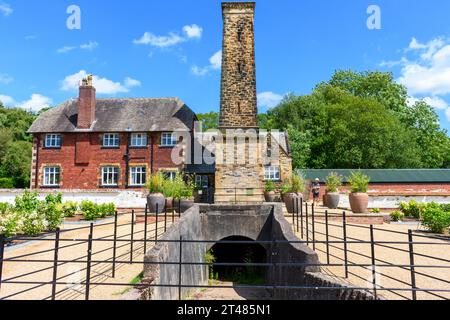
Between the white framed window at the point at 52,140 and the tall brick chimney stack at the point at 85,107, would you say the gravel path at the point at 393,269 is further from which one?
the white framed window at the point at 52,140

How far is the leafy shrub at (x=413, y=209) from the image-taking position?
56.7ft

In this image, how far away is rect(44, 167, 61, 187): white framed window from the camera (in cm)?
2636

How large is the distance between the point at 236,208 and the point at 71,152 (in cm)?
1891

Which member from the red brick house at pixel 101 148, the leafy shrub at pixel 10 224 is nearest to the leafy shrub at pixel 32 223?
the leafy shrub at pixel 10 224

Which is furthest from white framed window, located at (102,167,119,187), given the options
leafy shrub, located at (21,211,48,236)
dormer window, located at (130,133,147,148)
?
leafy shrub, located at (21,211,48,236)

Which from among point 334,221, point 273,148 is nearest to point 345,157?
point 273,148

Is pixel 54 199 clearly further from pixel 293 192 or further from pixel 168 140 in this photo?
pixel 293 192

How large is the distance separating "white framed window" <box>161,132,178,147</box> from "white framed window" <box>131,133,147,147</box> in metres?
1.50

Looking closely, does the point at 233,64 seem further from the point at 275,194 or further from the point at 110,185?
the point at 110,185

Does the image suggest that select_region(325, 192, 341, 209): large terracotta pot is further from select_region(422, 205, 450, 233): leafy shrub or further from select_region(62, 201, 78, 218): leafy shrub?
select_region(62, 201, 78, 218): leafy shrub

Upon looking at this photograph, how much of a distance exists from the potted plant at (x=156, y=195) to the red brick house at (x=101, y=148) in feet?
36.4

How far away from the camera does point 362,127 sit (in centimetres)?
3450

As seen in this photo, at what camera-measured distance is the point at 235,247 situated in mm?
14578

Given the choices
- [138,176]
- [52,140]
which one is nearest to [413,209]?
[138,176]
